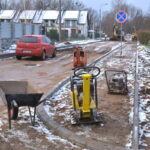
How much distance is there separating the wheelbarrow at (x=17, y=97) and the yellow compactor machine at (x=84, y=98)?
715 mm

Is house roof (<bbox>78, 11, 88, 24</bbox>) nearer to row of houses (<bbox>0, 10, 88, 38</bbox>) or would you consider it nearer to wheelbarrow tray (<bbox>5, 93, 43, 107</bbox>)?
row of houses (<bbox>0, 10, 88, 38</bbox>)

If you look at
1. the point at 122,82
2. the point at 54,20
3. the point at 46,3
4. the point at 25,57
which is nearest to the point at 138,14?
the point at 46,3

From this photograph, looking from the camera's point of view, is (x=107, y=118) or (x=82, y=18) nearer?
(x=107, y=118)

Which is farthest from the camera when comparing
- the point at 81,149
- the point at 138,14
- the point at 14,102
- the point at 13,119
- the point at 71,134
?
the point at 138,14

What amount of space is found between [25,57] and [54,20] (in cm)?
6913

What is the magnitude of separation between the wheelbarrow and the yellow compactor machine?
0.72m

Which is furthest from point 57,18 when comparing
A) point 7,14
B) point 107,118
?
point 107,118

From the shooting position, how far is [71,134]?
559 cm

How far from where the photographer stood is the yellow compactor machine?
587 cm

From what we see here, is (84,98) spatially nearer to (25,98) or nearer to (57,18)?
(25,98)

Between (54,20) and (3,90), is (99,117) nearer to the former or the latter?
(3,90)

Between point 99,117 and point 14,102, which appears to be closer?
point 14,102

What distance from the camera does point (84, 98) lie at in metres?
5.90

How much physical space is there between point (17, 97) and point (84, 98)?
1.24 m
